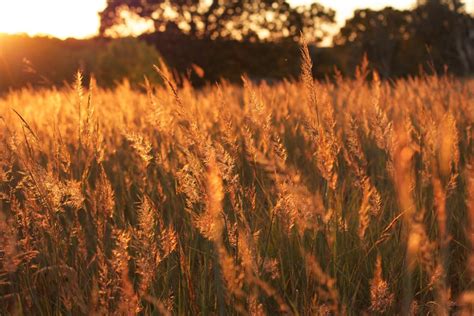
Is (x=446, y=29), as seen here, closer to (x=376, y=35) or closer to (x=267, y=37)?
(x=376, y=35)

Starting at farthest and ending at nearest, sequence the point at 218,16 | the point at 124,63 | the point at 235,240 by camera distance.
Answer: the point at 218,16, the point at 124,63, the point at 235,240

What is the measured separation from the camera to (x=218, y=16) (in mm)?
28859

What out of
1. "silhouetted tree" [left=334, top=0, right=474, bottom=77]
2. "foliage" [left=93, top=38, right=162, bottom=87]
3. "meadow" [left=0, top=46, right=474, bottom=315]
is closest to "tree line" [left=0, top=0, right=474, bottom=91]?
"silhouetted tree" [left=334, top=0, right=474, bottom=77]

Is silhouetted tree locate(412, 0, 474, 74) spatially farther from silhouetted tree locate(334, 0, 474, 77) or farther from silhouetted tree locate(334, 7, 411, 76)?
silhouetted tree locate(334, 7, 411, 76)

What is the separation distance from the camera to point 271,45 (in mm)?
29547

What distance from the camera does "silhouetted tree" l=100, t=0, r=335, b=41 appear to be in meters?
27.9

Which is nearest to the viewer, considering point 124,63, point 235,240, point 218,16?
point 235,240

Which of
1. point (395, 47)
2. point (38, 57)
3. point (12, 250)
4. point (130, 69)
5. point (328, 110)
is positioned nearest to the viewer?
point (12, 250)

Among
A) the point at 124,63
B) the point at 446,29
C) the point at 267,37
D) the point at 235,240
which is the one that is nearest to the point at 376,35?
the point at 446,29

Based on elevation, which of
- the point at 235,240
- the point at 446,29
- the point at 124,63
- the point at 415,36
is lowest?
the point at 235,240

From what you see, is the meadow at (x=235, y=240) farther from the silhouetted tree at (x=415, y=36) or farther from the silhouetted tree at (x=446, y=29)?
the silhouetted tree at (x=446, y=29)

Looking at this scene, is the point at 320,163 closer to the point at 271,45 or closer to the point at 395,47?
the point at 271,45

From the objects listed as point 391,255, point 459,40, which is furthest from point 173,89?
point 459,40

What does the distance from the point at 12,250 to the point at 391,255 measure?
1.07 meters
